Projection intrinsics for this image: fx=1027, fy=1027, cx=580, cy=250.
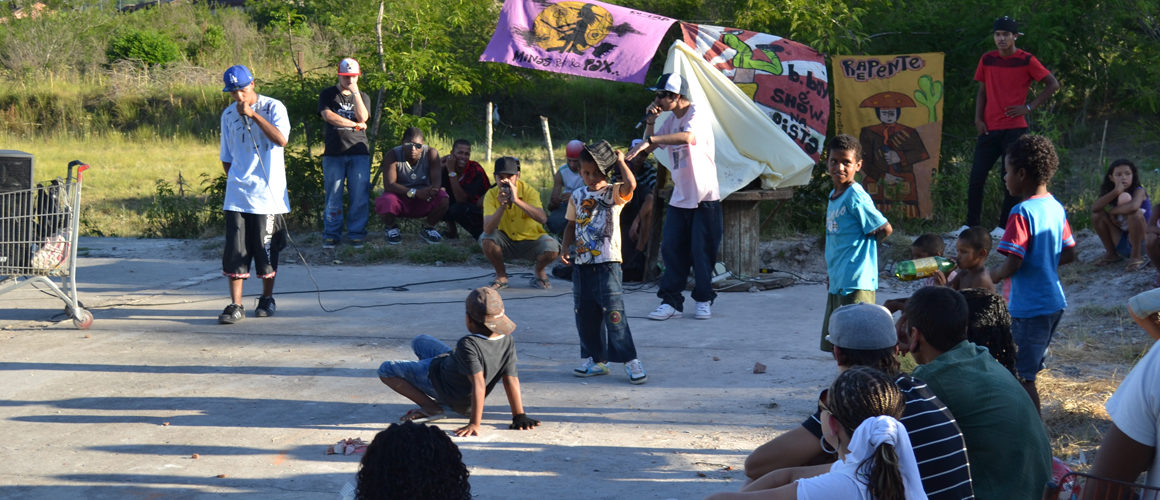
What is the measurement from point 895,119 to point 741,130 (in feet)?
8.05

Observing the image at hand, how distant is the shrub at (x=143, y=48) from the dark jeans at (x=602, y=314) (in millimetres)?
24861

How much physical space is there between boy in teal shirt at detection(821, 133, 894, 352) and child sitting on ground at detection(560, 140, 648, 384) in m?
1.18

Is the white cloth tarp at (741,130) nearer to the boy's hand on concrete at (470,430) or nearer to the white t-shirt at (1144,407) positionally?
the boy's hand on concrete at (470,430)

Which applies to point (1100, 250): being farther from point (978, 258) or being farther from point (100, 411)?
point (100, 411)

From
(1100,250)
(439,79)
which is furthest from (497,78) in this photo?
(1100,250)

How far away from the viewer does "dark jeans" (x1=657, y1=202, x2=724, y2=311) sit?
7703mm

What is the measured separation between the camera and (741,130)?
939 centimetres

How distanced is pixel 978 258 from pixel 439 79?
8368 millimetres

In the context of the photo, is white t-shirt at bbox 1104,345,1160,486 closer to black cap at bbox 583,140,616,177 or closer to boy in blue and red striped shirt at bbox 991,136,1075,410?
boy in blue and red striped shirt at bbox 991,136,1075,410

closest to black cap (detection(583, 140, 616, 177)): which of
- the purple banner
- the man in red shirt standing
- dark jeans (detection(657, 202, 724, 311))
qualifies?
dark jeans (detection(657, 202, 724, 311))

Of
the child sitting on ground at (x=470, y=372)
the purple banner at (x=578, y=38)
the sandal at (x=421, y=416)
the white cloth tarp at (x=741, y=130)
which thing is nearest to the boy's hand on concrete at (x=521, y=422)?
the child sitting on ground at (x=470, y=372)

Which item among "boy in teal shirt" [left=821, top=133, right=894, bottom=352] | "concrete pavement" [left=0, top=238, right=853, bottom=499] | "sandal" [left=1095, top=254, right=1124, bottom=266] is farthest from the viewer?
"sandal" [left=1095, top=254, right=1124, bottom=266]

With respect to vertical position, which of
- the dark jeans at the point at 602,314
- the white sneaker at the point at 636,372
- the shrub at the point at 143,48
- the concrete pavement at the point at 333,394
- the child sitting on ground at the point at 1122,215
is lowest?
the concrete pavement at the point at 333,394

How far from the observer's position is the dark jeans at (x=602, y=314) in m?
6.05
